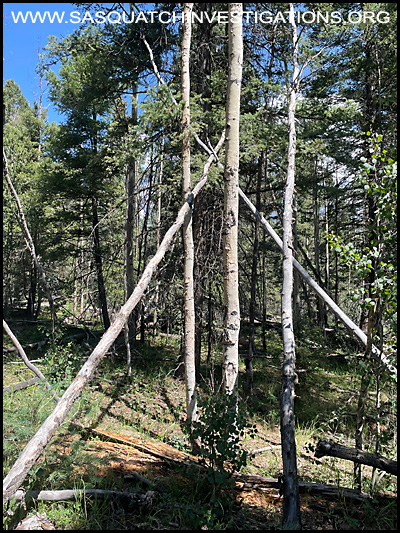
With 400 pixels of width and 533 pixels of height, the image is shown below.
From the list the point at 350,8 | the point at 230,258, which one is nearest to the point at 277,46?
the point at 350,8

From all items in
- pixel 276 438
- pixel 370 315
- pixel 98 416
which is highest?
pixel 370 315

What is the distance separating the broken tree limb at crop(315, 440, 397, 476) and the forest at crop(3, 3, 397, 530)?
0.07 ft

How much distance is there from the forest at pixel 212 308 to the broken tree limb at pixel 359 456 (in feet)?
0.07

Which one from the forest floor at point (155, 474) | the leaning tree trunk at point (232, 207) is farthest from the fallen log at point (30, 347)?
the leaning tree trunk at point (232, 207)

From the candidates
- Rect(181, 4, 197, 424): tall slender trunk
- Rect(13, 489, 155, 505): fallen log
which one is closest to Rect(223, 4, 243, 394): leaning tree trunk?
Rect(181, 4, 197, 424): tall slender trunk

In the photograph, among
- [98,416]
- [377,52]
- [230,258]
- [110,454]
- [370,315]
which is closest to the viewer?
[370,315]

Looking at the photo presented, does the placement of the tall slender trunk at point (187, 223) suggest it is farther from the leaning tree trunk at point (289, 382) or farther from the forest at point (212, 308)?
the leaning tree trunk at point (289, 382)

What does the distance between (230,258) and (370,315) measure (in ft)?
7.07

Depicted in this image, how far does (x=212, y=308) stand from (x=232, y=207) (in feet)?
11.7

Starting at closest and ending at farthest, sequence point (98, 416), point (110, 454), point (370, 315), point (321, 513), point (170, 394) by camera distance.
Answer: point (321, 513) → point (370, 315) → point (110, 454) → point (98, 416) → point (170, 394)

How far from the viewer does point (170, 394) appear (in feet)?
28.0

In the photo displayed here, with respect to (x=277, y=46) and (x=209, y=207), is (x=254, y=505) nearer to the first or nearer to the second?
(x=209, y=207)

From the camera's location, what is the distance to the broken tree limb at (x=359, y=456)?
12.1 feet

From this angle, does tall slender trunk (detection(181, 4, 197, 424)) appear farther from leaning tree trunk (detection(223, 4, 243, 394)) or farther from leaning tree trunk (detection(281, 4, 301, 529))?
leaning tree trunk (detection(281, 4, 301, 529))
